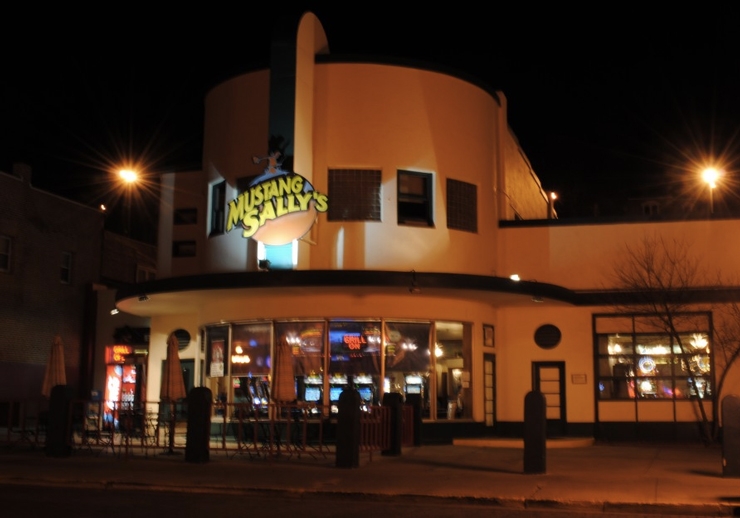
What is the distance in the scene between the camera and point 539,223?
26.4 m

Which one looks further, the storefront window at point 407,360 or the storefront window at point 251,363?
the storefront window at point 251,363

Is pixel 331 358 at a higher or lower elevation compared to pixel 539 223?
lower

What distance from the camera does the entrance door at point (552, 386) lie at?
2594cm

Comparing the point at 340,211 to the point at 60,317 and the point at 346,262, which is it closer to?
the point at 346,262

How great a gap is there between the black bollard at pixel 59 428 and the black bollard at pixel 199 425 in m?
2.76

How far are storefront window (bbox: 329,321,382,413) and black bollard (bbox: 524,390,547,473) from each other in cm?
666

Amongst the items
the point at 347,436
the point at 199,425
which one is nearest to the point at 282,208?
the point at 199,425

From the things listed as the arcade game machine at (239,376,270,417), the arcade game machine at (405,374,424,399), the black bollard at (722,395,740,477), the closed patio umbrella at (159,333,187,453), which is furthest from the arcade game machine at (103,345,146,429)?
the black bollard at (722,395,740,477)

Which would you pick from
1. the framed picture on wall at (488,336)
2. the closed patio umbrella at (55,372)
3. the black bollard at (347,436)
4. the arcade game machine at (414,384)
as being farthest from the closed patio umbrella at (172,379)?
the framed picture on wall at (488,336)

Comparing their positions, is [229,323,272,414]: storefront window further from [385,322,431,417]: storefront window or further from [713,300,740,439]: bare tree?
[713,300,740,439]: bare tree

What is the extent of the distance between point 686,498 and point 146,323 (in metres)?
23.3

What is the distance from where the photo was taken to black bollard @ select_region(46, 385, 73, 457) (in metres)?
19.4

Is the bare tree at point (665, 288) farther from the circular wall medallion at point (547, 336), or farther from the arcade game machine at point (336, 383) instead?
the arcade game machine at point (336, 383)

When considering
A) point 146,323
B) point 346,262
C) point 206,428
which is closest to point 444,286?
point 346,262
